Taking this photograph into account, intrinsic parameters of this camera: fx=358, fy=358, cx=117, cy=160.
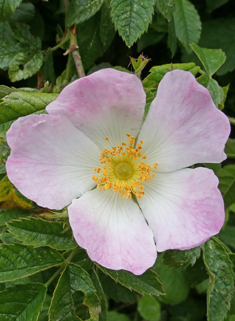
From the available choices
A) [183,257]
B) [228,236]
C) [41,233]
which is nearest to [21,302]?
[41,233]

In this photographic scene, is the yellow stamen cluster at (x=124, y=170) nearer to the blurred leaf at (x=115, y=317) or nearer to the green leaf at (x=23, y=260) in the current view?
the green leaf at (x=23, y=260)

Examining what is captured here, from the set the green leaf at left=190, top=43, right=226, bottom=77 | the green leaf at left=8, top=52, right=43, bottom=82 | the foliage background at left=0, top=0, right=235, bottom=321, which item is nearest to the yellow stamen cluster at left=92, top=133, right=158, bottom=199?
the foliage background at left=0, top=0, right=235, bottom=321

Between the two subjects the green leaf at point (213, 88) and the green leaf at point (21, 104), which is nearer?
the green leaf at point (21, 104)

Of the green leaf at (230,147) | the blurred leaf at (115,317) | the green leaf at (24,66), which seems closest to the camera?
the green leaf at (24,66)

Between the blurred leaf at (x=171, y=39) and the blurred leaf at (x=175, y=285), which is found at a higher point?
the blurred leaf at (x=171, y=39)

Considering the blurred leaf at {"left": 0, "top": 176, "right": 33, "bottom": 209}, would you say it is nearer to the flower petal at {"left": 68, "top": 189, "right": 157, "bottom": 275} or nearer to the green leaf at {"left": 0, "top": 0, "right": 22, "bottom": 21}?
the flower petal at {"left": 68, "top": 189, "right": 157, "bottom": 275}

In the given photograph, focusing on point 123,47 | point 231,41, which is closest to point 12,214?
point 123,47

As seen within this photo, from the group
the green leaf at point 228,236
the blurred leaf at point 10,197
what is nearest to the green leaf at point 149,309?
the green leaf at point 228,236
